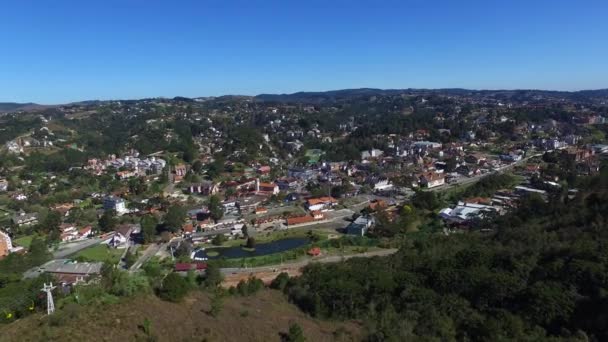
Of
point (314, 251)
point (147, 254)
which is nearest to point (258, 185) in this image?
point (147, 254)

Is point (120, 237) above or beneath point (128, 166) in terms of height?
beneath

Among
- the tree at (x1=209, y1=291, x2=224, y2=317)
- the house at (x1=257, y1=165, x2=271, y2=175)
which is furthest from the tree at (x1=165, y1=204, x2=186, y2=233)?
the house at (x1=257, y1=165, x2=271, y2=175)

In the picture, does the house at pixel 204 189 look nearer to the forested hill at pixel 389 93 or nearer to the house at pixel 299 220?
the house at pixel 299 220

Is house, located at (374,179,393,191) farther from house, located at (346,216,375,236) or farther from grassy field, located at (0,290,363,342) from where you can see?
grassy field, located at (0,290,363,342)

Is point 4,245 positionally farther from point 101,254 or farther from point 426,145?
point 426,145

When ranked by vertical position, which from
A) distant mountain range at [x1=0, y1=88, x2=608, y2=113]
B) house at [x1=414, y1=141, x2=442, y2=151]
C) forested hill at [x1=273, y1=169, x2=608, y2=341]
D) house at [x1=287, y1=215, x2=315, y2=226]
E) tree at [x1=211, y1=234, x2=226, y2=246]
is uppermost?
distant mountain range at [x1=0, y1=88, x2=608, y2=113]

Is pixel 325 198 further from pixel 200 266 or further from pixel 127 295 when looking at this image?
pixel 127 295

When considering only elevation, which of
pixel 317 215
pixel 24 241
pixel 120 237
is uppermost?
pixel 317 215
